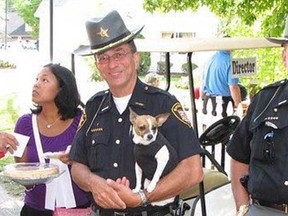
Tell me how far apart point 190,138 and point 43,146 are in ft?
3.86

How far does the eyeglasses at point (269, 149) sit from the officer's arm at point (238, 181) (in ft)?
0.90

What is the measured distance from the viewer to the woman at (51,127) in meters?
3.19

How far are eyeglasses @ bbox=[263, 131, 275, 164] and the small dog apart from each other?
415 millimetres

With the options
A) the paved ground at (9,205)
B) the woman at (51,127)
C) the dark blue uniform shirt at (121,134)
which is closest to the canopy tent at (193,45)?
the woman at (51,127)

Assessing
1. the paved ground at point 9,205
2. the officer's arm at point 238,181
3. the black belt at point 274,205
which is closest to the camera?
the black belt at point 274,205

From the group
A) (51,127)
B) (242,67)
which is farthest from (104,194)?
(242,67)

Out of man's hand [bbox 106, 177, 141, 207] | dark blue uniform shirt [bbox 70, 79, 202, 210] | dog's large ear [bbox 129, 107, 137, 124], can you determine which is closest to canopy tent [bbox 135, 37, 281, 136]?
dark blue uniform shirt [bbox 70, 79, 202, 210]

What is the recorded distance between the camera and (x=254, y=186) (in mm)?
2451

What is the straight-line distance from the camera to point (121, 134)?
2.50 m

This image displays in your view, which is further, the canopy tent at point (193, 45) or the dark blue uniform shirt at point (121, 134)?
the canopy tent at point (193, 45)

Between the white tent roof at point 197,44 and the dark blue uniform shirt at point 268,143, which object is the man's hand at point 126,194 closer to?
the dark blue uniform shirt at point 268,143

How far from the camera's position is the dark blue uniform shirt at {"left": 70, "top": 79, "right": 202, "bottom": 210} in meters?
2.40

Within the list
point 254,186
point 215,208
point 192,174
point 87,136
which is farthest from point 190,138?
point 215,208

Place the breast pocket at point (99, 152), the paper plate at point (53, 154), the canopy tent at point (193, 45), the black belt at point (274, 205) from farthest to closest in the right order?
the canopy tent at point (193, 45) → the paper plate at point (53, 154) → the breast pocket at point (99, 152) → the black belt at point (274, 205)
